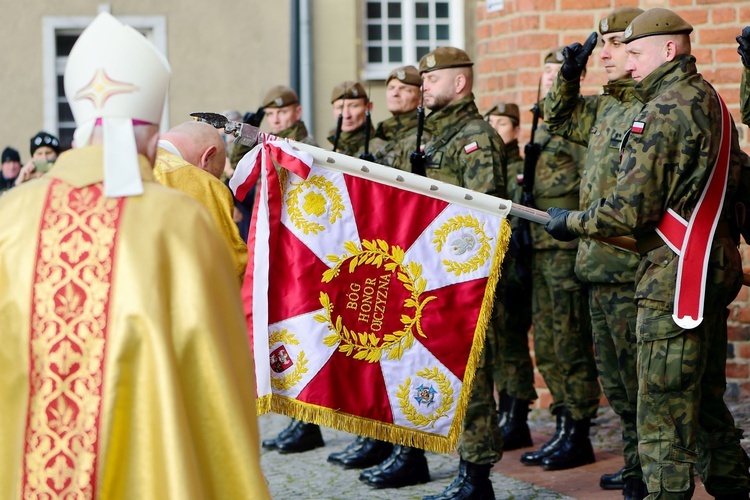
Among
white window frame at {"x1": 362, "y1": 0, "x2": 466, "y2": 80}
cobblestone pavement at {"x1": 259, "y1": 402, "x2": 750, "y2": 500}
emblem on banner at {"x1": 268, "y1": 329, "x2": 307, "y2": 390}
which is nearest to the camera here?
emblem on banner at {"x1": 268, "y1": 329, "x2": 307, "y2": 390}

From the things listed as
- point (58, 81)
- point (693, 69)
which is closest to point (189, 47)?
point (58, 81)

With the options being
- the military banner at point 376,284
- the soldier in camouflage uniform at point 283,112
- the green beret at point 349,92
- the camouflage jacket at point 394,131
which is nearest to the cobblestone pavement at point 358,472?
the military banner at point 376,284

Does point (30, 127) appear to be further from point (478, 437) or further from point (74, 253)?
point (74, 253)

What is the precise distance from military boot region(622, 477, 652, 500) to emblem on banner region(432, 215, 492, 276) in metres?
1.22

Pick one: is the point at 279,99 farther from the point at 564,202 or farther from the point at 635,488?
the point at 635,488

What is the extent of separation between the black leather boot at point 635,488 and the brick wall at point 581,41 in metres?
2.65

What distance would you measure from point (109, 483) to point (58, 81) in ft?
47.7

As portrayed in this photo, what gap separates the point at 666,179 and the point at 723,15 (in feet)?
11.5

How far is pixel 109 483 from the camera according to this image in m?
3.12

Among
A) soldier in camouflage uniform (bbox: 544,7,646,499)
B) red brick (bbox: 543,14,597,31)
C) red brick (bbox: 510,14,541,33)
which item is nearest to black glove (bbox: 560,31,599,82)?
soldier in camouflage uniform (bbox: 544,7,646,499)

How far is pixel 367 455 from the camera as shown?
740cm

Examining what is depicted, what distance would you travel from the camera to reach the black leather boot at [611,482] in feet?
21.1

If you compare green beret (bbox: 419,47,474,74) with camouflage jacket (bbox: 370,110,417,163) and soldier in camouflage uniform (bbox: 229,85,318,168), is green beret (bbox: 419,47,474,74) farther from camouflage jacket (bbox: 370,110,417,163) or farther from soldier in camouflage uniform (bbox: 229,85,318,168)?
soldier in camouflage uniform (bbox: 229,85,318,168)

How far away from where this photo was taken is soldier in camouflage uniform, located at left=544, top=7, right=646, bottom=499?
18.3ft
